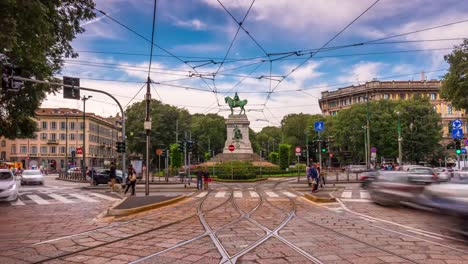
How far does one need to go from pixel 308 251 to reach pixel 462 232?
3264 millimetres

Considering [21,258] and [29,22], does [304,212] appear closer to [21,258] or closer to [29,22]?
[21,258]

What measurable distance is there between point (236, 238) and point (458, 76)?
3093 cm

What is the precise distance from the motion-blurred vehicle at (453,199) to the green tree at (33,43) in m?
11.3

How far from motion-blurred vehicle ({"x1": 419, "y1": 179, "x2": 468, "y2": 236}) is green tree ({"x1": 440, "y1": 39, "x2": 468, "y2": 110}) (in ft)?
87.2

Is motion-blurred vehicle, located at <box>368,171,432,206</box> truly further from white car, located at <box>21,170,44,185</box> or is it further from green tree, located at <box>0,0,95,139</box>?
white car, located at <box>21,170,44,185</box>

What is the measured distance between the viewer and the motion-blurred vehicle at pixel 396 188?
1511 cm

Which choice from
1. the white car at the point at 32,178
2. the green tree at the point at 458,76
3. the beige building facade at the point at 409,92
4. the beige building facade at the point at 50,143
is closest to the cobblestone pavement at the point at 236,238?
the green tree at the point at 458,76

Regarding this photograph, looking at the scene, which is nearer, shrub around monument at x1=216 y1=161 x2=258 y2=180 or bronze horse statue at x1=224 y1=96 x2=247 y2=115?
shrub around monument at x1=216 y1=161 x2=258 y2=180

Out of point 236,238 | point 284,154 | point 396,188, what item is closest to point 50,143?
point 284,154

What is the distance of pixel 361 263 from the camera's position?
267 inches

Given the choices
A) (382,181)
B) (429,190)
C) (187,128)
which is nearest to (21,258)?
(429,190)

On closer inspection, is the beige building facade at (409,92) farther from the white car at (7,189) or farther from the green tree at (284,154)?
the white car at (7,189)

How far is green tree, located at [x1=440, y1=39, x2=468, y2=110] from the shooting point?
3288 centimetres

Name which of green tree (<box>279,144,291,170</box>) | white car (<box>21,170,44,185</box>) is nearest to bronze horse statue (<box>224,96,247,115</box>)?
green tree (<box>279,144,291,170</box>)
